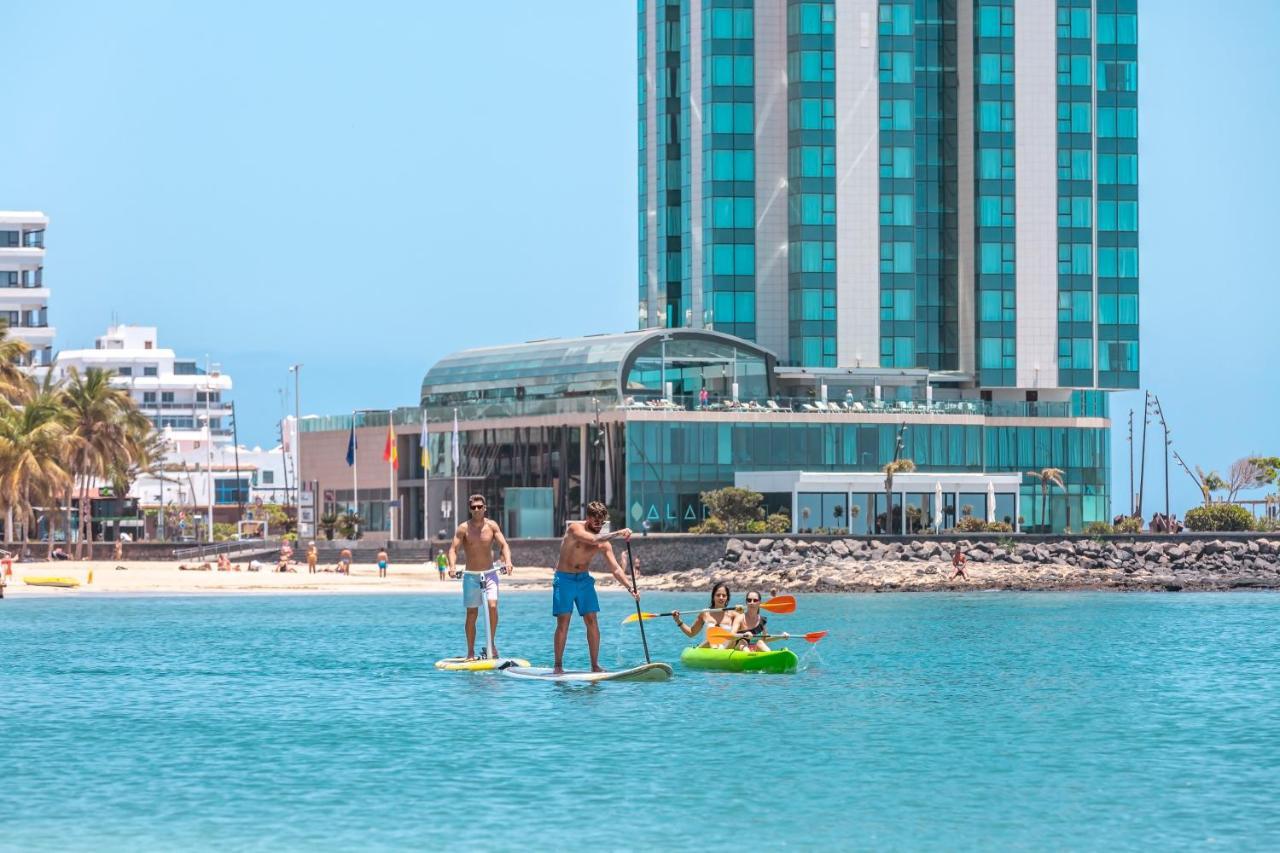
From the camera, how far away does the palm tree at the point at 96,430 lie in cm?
11706

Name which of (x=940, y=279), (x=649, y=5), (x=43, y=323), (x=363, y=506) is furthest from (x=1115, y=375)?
(x=43, y=323)

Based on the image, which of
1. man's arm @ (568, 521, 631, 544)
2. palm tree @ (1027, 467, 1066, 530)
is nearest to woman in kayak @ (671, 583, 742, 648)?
man's arm @ (568, 521, 631, 544)

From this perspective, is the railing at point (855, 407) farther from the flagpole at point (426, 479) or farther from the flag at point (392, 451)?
the flag at point (392, 451)

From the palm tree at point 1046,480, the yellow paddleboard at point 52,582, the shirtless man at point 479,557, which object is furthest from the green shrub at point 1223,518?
the shirtless man at point 479,557

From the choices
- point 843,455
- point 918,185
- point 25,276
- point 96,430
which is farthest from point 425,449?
point 25,276

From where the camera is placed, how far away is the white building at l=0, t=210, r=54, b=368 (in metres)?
161

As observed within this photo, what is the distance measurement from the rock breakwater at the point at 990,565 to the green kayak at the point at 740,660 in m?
46.1

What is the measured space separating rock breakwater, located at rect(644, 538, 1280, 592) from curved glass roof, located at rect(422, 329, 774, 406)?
20.1 metres

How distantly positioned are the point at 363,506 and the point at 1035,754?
98250 millimetres

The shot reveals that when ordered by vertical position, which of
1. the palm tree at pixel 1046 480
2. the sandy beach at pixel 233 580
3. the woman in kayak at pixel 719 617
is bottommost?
the sandy beach at pixel 233 580

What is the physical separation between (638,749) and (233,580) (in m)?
68.8

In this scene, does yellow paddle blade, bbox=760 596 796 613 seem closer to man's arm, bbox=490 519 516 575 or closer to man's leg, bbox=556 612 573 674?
man's leg, bbox=556 612 573 674

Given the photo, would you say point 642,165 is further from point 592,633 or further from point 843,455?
point 592,633

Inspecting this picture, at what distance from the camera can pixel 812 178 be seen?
380 feet
